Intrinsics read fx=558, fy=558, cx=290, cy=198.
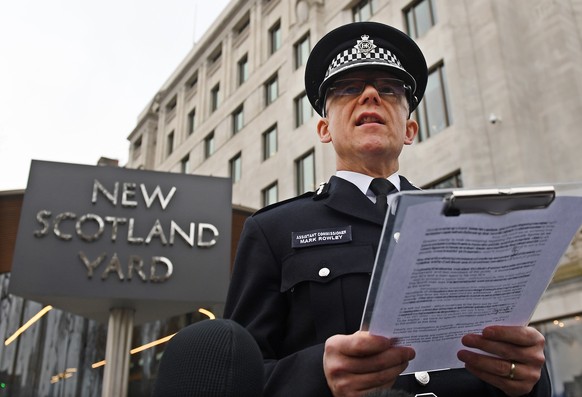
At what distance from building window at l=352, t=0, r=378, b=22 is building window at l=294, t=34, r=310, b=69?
2.80m

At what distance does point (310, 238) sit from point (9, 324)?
13444mm

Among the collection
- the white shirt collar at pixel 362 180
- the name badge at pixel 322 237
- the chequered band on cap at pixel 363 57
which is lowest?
the name badge at pixel 322 237

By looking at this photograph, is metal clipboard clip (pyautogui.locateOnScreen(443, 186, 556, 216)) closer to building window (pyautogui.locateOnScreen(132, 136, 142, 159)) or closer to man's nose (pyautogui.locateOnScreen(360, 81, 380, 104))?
man's nose (pyautogui.locateOnScreen(360, 81, 380, 104))

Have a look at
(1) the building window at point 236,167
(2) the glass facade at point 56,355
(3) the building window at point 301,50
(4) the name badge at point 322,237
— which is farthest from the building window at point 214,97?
(4) the name badge at point 322,237

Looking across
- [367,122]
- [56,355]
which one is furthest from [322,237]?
[56,355]

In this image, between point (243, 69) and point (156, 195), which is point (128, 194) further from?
point (243, 69)

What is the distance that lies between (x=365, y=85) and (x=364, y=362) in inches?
53.6

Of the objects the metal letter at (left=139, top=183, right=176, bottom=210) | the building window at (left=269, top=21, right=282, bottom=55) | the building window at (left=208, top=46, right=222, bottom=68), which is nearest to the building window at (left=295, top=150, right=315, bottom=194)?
the building window at (left=269, top=21, right=282, bottom=55)

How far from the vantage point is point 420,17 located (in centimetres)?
1923

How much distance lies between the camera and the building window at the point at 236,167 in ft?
90.2

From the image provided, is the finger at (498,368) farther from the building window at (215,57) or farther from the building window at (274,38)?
the building window at (215,57)

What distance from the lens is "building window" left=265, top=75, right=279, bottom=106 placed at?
26.3 meters

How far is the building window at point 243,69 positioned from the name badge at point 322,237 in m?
28.0

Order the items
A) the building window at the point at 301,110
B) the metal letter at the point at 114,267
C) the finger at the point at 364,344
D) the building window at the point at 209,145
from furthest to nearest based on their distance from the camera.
Answer: the building window at the point at 209,145
the building window at the point at 301,110
the metal letter at the point at 114,267
the finger at the point at 364,344
